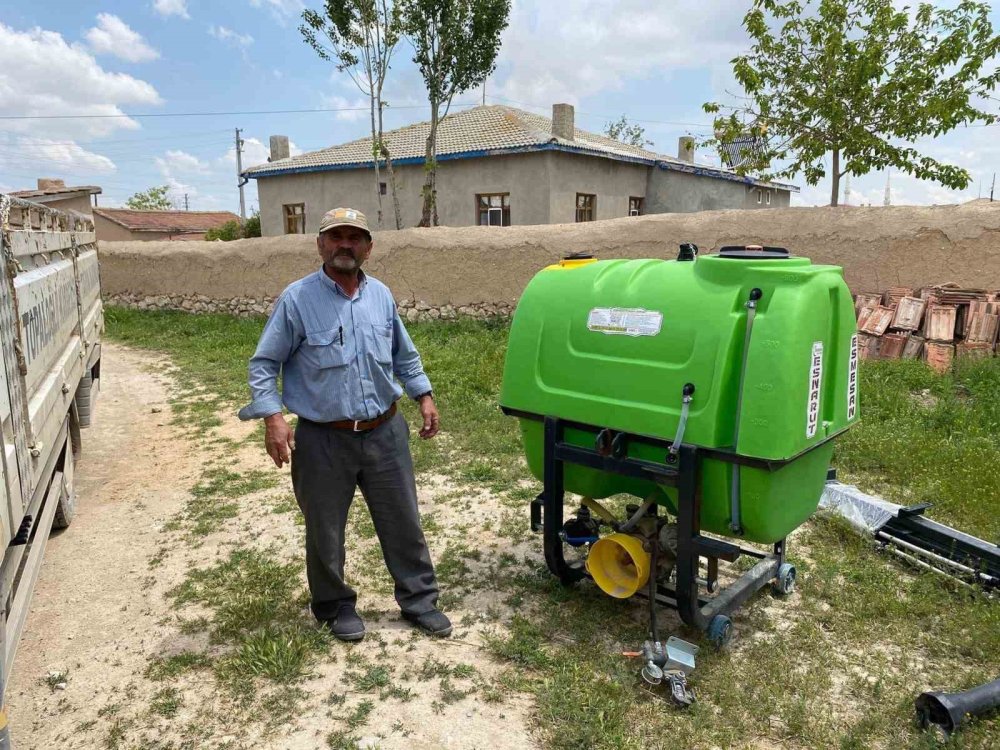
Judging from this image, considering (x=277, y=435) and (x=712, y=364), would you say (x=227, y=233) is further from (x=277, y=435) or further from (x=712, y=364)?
(x=712, y=364)

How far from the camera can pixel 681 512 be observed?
2.94 meters

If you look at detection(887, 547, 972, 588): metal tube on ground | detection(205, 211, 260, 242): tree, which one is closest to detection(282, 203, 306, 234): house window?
detection(205, 211, 260, 242): tree

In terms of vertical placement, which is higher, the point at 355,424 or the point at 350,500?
the point at 355,424

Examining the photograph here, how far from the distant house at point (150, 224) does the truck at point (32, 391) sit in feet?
109

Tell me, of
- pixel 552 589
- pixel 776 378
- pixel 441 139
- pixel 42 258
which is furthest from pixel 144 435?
pixel 441 139

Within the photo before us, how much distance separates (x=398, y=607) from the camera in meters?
3.66

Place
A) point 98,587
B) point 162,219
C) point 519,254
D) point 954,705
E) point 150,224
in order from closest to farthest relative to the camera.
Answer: point 954,705 < point 98,587 < point 519,254 < point 150,224 < point 162,219

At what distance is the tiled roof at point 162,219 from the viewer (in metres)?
38.9

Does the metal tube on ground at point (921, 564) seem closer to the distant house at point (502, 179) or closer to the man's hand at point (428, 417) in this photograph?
the man's hand at point (428, 417)

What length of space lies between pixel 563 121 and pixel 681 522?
18.8 meters

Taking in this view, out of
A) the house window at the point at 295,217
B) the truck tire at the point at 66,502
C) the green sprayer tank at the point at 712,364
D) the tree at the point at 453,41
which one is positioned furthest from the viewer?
the house window at the point at 295,217

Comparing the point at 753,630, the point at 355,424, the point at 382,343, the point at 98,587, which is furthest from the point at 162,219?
the point at 753,630

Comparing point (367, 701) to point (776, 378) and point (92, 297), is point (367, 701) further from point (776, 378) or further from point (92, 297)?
point (92, 297)

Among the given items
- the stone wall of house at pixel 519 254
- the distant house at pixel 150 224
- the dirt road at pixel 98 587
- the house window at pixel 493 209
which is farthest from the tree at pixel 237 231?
the dirt road at pixel 98 587
